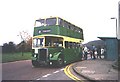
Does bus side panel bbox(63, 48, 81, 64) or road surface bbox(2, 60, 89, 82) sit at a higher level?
bus side panel bbox(63, 48, 81, 64)

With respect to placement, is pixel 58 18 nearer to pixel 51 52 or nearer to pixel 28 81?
pixel 51 52

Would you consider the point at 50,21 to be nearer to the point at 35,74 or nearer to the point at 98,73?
the point at 35,74

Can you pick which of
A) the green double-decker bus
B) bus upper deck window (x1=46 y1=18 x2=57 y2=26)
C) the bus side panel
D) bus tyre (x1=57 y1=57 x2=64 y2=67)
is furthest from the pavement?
bus upper deck window (x1=46 y1=18 x2=57 y2=26)

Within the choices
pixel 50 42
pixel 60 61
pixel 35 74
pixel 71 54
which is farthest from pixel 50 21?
pixel 35 74

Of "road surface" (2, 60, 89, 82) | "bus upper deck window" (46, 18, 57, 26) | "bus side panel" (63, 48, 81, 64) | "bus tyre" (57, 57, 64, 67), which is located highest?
"bus upper deck window" (46, 18, 57, 26)

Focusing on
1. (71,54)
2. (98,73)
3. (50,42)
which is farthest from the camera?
(71,54)

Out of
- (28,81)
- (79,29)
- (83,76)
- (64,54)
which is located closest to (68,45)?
(64,54)

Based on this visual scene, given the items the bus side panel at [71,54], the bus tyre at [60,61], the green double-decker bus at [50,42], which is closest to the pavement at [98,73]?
the bus tyre at [60,61]

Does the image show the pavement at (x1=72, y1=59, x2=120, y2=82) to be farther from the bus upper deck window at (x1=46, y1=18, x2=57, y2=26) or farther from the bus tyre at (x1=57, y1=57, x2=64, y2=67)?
the bus upper deck window at (x1=46, y1=18, x2=57, y2=26)

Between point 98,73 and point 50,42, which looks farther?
point 50,42

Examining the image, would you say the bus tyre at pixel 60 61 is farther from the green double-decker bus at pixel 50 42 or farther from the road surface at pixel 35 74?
the road surface at pixel 35 74

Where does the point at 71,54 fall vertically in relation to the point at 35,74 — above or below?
above

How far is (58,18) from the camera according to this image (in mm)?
21500

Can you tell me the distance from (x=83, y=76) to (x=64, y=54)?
7.87 m
